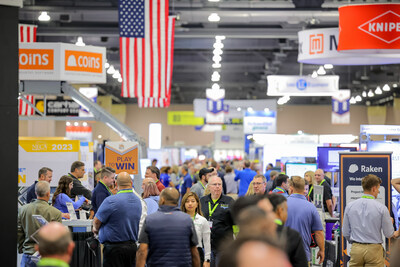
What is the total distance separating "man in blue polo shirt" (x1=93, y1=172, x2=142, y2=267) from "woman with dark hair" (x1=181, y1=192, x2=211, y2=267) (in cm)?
53

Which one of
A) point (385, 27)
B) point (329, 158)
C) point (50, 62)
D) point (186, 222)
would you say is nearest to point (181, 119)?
point (329, 158)

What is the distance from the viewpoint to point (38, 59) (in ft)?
38.5

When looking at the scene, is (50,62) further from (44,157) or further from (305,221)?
(305,221)

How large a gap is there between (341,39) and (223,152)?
29.8 metres

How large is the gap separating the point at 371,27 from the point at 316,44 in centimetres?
231

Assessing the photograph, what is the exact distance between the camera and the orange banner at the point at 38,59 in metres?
11.7

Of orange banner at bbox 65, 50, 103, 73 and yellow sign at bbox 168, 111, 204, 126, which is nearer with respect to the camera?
orange banner at bbox 65, 50, 103, 73

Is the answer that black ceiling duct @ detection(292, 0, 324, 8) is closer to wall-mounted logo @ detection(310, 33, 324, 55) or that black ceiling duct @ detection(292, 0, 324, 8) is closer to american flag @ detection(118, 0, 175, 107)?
american flag @ detection(118, 0, 175, 107)

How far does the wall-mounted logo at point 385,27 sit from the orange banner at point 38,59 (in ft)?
16.6

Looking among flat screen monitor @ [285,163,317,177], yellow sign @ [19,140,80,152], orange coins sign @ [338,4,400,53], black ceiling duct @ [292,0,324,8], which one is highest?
black ceiling duct @ [292,0,324,8]

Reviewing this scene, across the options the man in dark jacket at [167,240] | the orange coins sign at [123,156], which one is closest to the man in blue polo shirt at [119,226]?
the man in dark jacket at [167,240]

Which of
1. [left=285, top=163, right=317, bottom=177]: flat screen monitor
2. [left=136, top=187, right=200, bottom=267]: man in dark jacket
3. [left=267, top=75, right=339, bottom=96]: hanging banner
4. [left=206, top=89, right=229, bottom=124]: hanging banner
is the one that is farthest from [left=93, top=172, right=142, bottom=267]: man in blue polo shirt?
[left=206, top=89, right=229, bottom=124]: hanging banner

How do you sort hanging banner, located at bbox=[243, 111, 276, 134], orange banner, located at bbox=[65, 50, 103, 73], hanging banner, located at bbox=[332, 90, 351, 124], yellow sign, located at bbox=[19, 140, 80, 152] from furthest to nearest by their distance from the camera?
hanging banner, located at bbox=[332, 90, 351, 124] < hanging banner, located at bbox=[243, 111, 276, 134] < yellow sign, located at bbox=[19, 140, 80, 152] < orange banner, located at bbox=[65, 50, 103, 73]

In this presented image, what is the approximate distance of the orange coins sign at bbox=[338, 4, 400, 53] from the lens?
404 inches
